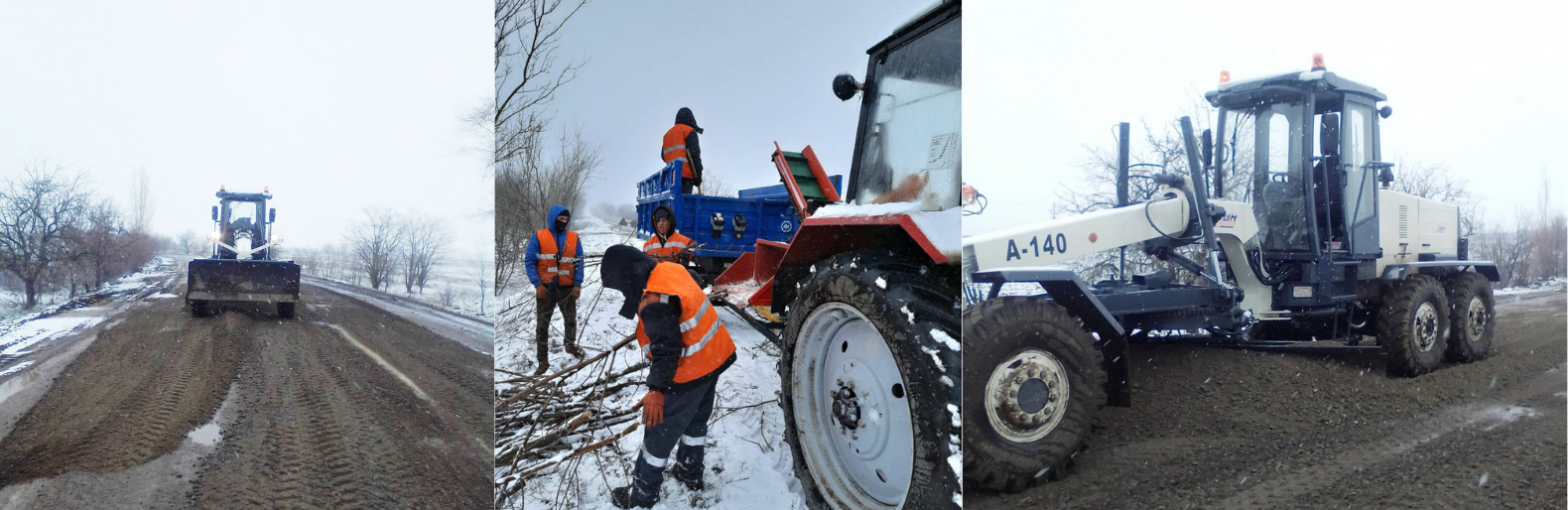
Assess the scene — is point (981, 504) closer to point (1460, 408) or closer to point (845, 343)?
point (845, 343)

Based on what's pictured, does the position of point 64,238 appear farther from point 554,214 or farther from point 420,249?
point 554,214

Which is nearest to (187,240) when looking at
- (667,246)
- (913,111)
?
(667,246)

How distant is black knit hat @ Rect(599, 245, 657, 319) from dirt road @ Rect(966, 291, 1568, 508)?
40.1 inches

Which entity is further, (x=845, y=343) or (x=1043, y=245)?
(x=845, y=343)

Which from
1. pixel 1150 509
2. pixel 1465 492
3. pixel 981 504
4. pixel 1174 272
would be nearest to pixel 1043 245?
pixel 1174 272

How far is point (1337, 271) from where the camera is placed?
4.81 feet

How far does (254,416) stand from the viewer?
219 centimetres

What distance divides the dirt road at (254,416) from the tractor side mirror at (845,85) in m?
1.52

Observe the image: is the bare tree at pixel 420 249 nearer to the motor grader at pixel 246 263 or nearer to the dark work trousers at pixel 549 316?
the motor grader at pixel 246 263

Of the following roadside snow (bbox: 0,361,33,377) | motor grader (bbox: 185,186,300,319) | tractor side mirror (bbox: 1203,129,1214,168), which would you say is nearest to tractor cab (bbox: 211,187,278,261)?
motor grader (bbox: 185,186,300,319)

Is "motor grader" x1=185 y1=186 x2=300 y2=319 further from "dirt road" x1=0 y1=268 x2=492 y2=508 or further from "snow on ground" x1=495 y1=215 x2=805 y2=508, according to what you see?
"snow on ground" x1=495 y1=215 x2=805 y2=508

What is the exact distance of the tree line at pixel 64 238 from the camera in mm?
2037

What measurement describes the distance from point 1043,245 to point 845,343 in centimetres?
67

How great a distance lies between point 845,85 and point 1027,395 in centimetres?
93
